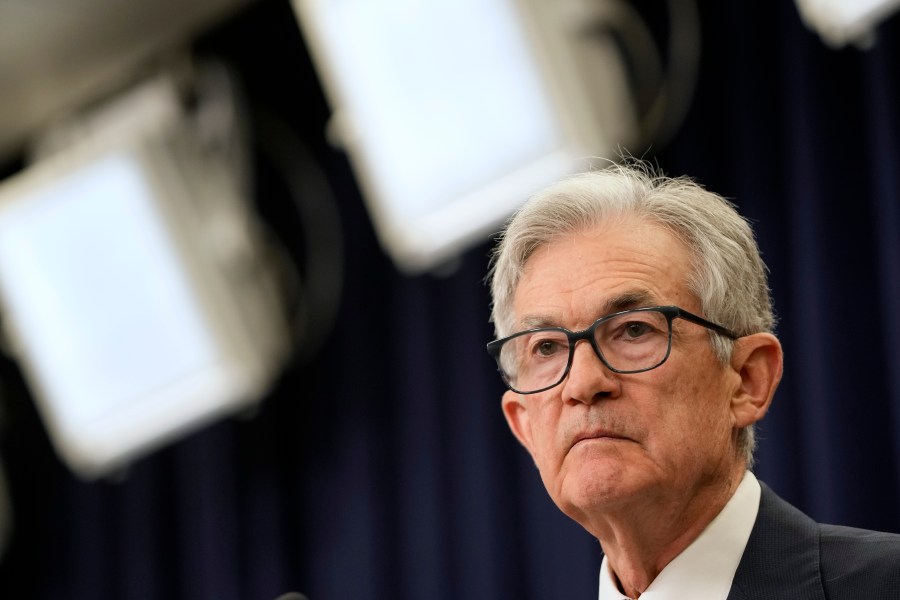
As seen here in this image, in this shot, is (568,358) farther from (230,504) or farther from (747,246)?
(230,504)

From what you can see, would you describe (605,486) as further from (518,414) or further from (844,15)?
(844,15)

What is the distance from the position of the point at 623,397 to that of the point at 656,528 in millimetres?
159

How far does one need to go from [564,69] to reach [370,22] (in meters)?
0.48

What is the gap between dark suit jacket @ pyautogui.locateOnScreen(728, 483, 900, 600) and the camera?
1.33 metres

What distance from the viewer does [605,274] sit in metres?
1.54

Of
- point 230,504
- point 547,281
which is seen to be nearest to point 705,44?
point 547,281

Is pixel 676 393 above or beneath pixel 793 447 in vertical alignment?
above

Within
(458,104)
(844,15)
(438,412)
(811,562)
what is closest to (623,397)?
(811,562)

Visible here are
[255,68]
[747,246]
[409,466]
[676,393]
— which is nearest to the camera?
[676,393]

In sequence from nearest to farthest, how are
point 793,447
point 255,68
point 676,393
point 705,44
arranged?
1. point 676,393
2. point 793,447
3. point 705,44
4. point 255,68

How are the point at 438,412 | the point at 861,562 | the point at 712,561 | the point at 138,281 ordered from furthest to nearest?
1. the point at 138,281
2. the point at 438,412
3. the point at 712,561
4. the point at 861,562

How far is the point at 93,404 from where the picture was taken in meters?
3.42

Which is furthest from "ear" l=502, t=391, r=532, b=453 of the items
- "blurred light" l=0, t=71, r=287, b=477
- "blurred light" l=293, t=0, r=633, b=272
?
"blurred light" l=0, t=71, r=287, b=477

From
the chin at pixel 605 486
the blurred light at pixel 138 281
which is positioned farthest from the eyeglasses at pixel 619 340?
the blurred light at pixel 138 281
